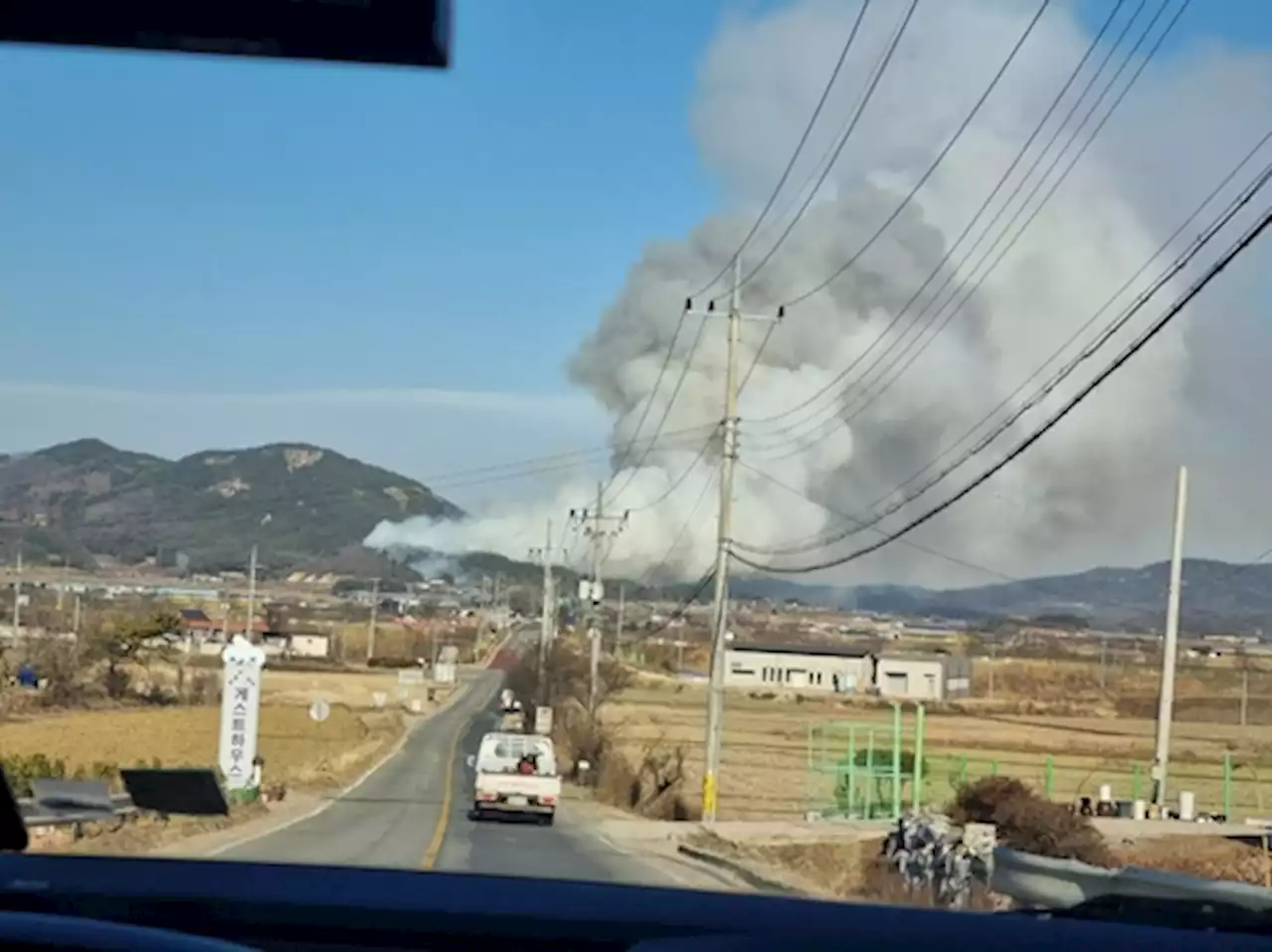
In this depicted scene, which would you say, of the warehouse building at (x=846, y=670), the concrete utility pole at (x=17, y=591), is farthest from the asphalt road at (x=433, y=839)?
the warehouse building at (x=846, y=670)

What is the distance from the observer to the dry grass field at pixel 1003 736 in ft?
143

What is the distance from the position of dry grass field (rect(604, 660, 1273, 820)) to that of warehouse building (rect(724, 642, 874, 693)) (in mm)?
1135

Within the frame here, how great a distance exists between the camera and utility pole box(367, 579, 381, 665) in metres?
63.9

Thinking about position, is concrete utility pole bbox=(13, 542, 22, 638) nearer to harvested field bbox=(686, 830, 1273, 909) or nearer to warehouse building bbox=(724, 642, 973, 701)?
harvested field bbox=(686, 830, 1273, 909)

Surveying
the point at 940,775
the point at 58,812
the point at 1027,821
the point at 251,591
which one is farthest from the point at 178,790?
the point at 940,775

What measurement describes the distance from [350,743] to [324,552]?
10.5m

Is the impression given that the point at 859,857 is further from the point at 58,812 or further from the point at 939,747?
the point at 939,747

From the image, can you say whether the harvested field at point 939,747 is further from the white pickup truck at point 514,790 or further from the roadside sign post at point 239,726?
the roadside sign post at point 239,726

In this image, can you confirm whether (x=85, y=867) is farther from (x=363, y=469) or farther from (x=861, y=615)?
(x=861, y=615)

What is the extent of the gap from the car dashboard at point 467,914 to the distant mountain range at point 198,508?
10.9 m

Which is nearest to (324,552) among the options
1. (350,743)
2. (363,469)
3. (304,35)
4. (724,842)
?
(363,469)

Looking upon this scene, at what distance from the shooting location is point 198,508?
3472 cm

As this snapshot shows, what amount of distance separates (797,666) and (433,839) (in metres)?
73.5

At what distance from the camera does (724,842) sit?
25.4m
